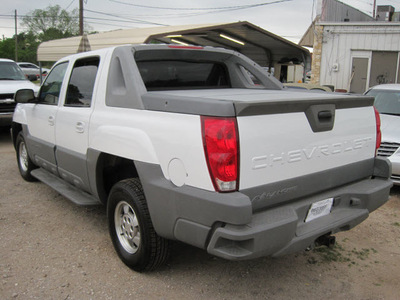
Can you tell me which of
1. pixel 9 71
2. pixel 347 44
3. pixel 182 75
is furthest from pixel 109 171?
pixel 347 44

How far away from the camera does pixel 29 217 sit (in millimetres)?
4648

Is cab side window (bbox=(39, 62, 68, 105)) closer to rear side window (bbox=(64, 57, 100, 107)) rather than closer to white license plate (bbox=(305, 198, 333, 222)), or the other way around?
rear side window (bbox=(64, 57, 100, 107))

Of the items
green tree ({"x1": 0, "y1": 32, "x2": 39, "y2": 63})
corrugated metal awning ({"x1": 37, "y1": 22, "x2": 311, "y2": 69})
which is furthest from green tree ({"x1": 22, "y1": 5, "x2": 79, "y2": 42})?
corrugated metal awning ({"x1": 37, "y1": 22, "x2": 311, "y2": 69})

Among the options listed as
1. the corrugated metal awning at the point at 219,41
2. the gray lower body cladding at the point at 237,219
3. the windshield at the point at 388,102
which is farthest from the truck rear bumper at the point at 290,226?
the corrugated metal awning at the point at 219,41

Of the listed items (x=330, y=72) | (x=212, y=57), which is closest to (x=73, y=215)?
(x=212, y=57)

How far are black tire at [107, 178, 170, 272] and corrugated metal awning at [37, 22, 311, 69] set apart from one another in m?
6.36

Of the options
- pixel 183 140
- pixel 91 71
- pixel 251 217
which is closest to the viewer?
pixel 251 217

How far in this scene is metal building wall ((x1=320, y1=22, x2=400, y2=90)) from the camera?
14.6 m

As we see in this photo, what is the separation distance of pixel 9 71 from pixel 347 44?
12.1 m

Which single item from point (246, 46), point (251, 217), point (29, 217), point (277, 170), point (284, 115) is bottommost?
point (29, 217)

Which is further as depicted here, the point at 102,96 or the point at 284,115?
the point at 102,96

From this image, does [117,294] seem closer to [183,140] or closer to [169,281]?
[169,281]

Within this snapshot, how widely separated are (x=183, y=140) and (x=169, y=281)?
1.33 metres

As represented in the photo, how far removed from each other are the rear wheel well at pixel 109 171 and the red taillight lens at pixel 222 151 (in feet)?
3.82
